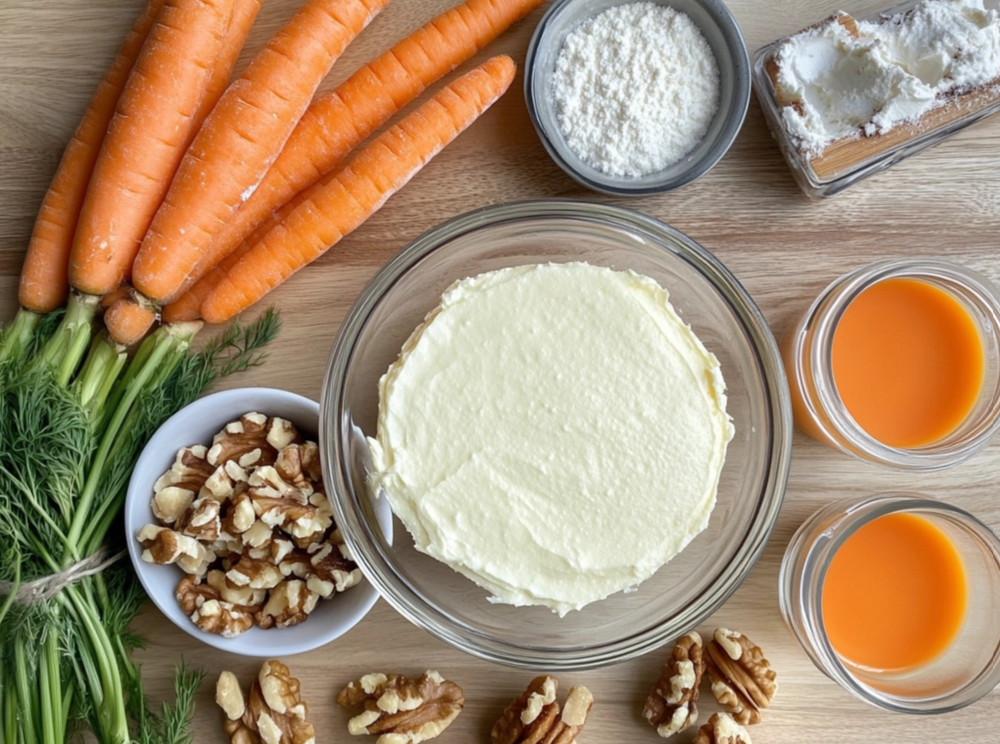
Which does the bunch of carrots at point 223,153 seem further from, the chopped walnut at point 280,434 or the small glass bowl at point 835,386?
the small glass bowl at point 835,386

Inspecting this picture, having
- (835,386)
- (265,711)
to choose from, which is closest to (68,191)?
(265,711)

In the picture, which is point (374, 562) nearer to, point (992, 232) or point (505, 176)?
point (505, 176)

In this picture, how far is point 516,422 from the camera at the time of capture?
1.32 metres

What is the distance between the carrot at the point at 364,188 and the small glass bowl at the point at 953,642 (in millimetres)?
966

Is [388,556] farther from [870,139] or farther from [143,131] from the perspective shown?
[870,139]

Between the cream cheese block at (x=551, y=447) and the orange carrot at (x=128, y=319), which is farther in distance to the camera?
the orange carrot at (x=128, y=319)

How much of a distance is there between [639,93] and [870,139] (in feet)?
1.34

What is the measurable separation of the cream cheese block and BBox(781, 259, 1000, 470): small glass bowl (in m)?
0.24

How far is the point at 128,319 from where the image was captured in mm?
1487

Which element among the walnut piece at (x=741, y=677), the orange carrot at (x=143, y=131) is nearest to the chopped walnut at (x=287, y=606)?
the orange carrot at (x=143, y=131)

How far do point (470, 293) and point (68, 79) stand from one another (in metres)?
0.90

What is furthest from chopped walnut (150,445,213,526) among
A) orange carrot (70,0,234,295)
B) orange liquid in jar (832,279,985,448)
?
orange liquid in jar (832,279,985,448)

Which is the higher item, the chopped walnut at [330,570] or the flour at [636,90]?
the flour at [636,90]

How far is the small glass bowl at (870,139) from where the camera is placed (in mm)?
1475
